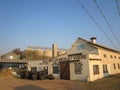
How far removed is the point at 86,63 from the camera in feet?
83.4

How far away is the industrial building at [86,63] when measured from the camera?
2552 centimetres

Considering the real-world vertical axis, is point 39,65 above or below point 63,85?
above

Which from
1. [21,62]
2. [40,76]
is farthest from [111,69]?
[21,62]

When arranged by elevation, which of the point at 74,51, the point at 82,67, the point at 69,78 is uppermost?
the point at 74,51

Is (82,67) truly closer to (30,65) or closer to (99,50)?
(99,50)

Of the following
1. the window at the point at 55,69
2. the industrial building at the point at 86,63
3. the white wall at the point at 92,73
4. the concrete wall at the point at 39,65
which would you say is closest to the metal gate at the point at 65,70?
Answer: the industrial building at the point at 86,63

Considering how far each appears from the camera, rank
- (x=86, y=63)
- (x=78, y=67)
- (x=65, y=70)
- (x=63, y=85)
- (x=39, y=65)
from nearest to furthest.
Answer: (x=63, y=85), (x=86, y=63), (x=78, y=67), (x=65, y=70), (x=39, y=65)

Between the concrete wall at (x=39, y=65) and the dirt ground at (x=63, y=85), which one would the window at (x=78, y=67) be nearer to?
the dirt ground at (x=63, y=85)

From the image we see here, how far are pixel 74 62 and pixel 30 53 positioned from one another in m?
55.3

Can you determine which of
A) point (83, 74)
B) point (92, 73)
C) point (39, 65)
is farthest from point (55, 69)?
point (92, 73)

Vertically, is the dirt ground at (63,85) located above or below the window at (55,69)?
below

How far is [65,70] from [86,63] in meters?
5.01

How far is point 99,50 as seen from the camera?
1177 inches

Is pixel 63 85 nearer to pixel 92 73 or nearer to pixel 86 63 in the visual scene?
pixel 86 63
